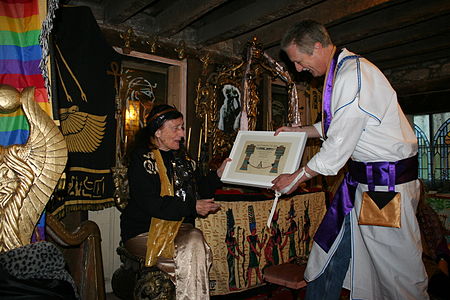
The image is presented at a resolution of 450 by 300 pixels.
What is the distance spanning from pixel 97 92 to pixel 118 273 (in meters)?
1.85

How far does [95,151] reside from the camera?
379cm

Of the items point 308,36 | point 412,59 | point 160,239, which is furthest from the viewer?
point 412,59

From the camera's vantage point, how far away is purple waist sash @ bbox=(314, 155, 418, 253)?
7.36ft

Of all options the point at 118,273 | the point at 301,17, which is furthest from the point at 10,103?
the point at 301,17

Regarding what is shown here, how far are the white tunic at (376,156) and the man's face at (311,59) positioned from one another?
0.65 feet

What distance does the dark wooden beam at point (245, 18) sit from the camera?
378 cm

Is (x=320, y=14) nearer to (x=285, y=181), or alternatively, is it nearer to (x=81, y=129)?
(x=285, y=181)

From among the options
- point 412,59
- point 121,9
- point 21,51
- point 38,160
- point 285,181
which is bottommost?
point 285,181

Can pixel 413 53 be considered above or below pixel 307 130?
above

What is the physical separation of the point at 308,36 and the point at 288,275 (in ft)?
6.56

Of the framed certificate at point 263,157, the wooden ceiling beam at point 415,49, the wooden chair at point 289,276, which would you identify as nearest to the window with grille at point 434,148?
the wooden ceiling beam at point 415,49

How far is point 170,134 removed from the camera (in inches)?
121

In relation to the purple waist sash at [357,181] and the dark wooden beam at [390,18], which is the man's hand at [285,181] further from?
the dark wooden beam at [390,18]

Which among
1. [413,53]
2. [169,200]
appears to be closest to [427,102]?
[413,53]
